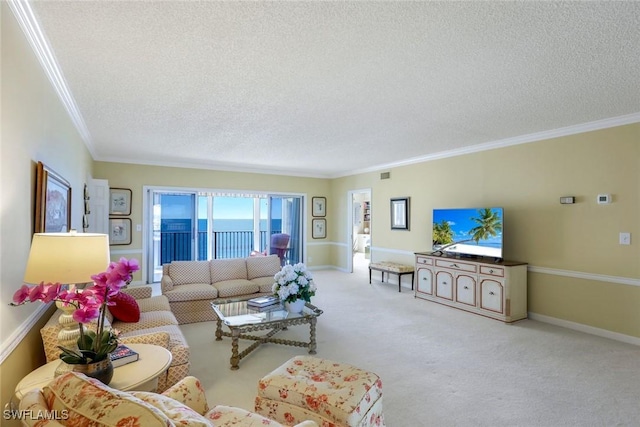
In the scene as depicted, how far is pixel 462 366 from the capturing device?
3.02 meters

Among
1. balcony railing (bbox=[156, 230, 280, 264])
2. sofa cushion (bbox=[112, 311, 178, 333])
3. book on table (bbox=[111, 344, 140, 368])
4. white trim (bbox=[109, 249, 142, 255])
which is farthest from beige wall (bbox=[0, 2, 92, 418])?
balcony railing (bbox=[156, 230, 280, 264])

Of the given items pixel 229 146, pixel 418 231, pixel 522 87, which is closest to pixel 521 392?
pixel 522 87

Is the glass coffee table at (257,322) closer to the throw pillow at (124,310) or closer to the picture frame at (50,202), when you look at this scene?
the throw pillow at (124,310)

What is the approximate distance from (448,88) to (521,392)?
100 inches

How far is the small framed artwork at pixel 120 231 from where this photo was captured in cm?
625

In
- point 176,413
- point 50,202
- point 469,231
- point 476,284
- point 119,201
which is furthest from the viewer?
point 119,201

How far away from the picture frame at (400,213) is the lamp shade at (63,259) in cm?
541

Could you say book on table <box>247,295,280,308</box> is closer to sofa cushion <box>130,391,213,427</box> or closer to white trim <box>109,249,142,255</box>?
sofa cushion <box>130,391,213,427</box>

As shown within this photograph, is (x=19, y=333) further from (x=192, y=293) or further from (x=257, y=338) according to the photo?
(x=192, y=293)

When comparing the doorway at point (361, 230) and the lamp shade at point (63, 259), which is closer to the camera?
the lamp shade at point (63, 259)

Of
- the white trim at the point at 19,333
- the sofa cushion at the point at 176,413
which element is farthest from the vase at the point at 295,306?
the sofa cushion at the point at 176,413

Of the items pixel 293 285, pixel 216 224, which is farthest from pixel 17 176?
pixel 216 224

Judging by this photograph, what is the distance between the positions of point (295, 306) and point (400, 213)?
3641 millimetres

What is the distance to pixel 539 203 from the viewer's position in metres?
4.37
